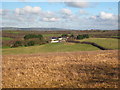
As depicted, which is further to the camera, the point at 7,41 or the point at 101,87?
the point at 7,41

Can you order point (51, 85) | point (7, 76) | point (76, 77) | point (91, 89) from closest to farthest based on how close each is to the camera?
point (91, 89) → point (51, 85) → point (76, 77) → point (7, 76)

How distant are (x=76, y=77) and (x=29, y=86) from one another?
82.0 inches

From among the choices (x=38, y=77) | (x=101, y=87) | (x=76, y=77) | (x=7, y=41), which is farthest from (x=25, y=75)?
(x=7, y=41)

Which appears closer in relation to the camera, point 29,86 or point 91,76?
point 29,86

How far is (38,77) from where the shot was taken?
7.75 m

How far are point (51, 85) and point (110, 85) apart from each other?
215 cm

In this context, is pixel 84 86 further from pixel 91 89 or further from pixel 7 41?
pixel 7 41

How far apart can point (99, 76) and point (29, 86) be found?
301cm

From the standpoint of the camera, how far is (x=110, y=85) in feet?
20.5

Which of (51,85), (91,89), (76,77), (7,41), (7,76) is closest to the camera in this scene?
(91,89)

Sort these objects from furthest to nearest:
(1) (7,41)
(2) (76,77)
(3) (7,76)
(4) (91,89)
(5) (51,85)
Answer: (1) (7,41)
(3) (7,76)
(2) (76,77)
(5) (51,85)
(4) (91,89)

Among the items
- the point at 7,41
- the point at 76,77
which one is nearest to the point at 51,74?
the point at 76,77

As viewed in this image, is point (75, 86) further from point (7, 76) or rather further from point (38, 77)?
point (7, 76)

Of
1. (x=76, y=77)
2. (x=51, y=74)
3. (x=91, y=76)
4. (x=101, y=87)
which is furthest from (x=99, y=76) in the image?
(x=51, y=74)
